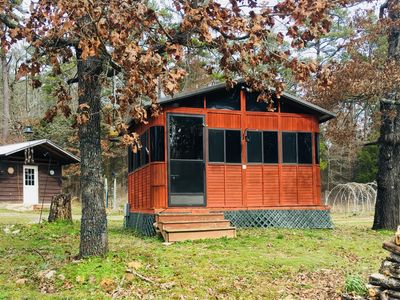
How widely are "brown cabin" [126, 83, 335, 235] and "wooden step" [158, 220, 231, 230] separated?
0.85 metres

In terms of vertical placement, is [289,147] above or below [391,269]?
above

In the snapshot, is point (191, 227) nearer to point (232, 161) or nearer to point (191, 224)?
point (191, 224)

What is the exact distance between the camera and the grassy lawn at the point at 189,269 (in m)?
6.16

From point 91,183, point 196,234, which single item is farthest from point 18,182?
point 91,183

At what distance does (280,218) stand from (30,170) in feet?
58.2

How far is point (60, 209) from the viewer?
528 inches

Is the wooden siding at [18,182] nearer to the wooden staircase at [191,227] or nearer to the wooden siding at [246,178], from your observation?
the wooden siding at [246,178]

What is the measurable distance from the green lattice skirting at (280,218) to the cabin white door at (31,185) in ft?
54.0

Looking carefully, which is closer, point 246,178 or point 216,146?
point 216,146

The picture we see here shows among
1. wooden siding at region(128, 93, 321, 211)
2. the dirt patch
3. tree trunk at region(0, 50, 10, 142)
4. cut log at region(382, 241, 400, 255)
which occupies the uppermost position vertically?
tree trunk at region(0, 50, 10, 142)

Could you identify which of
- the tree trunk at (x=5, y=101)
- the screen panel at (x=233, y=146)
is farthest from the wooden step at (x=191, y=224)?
the tree trunk at (x=5, y=101)

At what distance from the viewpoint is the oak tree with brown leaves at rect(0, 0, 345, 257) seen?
5504 mm

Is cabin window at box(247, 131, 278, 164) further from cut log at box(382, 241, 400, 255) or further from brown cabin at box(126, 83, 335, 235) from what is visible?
cut log at box(382, 241, 400, 255)

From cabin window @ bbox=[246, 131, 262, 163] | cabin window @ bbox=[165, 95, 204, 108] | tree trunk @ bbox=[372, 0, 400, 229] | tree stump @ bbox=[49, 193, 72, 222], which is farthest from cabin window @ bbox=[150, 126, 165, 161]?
tree trunk @ bbox=[372, 0, 400, 229]
